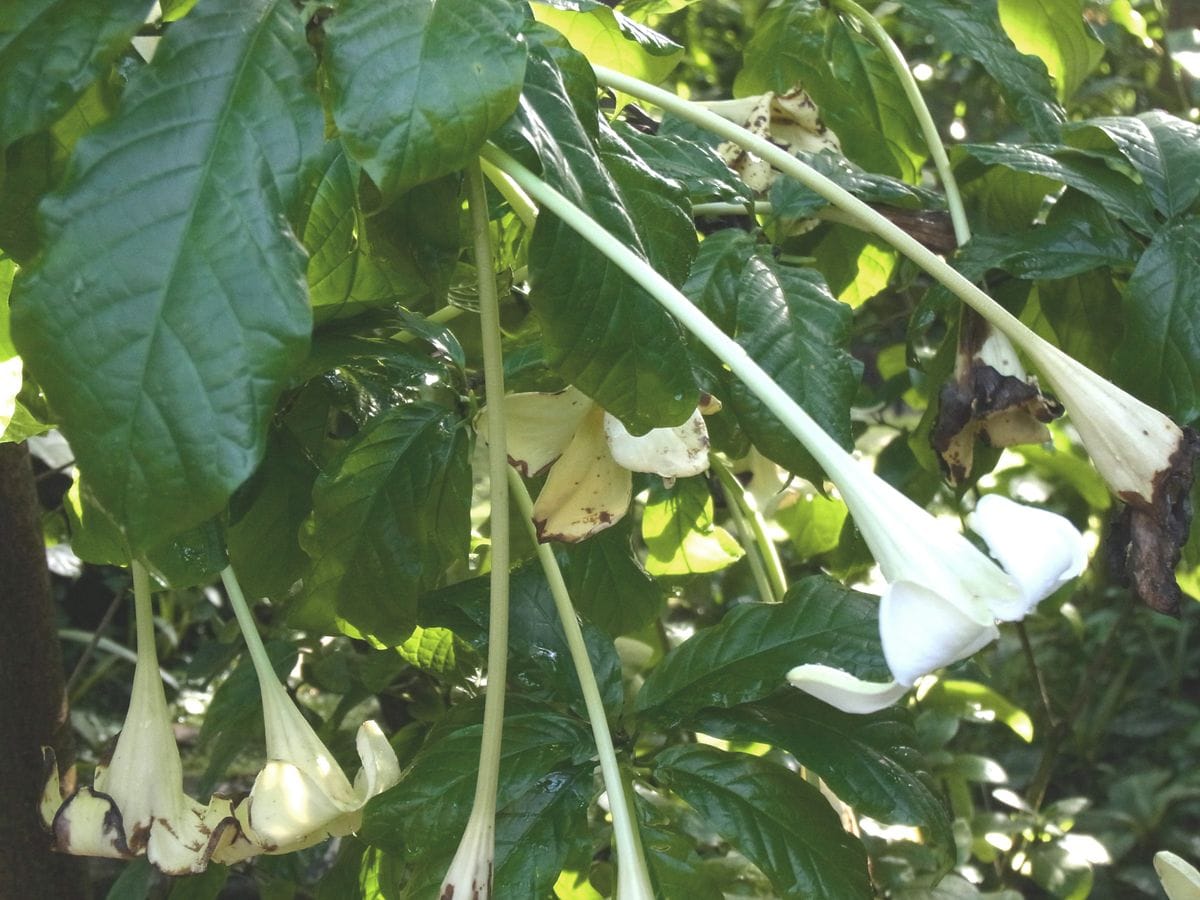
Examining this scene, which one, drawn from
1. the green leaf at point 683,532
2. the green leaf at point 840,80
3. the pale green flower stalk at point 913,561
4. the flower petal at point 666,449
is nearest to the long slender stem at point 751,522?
the green leaf at point 683,532

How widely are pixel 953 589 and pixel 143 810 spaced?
0.33m

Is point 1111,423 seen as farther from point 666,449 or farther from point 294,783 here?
point 294,783

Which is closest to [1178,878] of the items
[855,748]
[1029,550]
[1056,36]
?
[855,748]

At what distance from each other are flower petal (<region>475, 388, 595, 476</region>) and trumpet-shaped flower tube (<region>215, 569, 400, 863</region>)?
0.12 meters

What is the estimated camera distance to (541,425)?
0.49 meters

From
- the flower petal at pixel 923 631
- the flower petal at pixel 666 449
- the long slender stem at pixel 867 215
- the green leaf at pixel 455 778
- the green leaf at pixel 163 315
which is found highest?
the green leaf at pixel 163 315

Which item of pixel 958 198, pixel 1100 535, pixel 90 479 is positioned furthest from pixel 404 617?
pixel 1100 535

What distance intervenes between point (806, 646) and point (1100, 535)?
4.30 ft

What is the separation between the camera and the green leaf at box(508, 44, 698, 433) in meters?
0.39

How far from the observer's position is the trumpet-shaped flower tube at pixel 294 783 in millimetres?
438

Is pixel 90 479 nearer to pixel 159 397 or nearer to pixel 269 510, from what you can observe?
pixel 159 397

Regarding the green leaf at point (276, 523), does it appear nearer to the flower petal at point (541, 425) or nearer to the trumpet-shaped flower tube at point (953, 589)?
the flower petal at point (541, 425)

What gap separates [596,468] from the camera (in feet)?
1.61

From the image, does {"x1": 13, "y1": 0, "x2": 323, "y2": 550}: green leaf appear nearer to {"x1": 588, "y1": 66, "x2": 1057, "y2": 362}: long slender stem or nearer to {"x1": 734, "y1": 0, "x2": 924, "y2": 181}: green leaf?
{"x1": 588, "y1": 66, "x2": 1057, "y2": 362}: long slender stem
